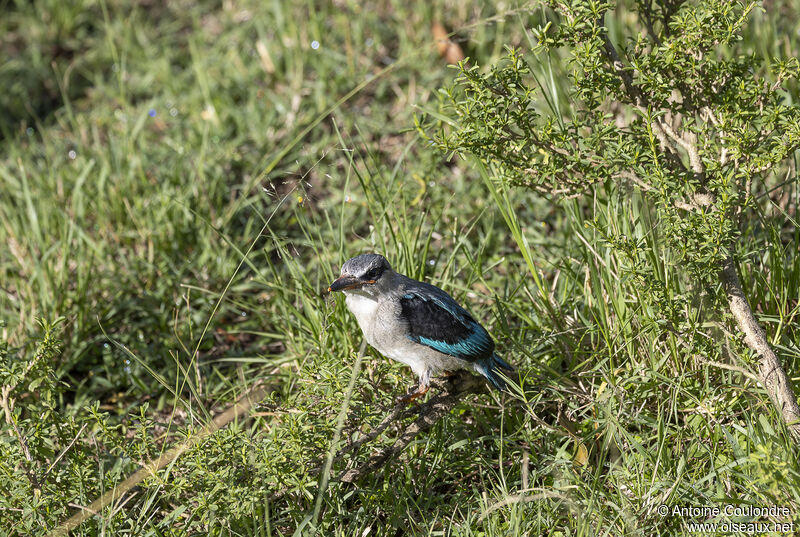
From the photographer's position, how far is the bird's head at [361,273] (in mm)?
Result: 3471

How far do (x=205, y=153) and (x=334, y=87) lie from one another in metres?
1.09

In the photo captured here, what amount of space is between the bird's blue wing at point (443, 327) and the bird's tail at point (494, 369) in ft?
0.12

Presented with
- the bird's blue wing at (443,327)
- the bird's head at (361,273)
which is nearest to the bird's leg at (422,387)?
the bird's blue wing at (443,327)

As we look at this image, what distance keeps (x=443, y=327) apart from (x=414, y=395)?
33 centimetres

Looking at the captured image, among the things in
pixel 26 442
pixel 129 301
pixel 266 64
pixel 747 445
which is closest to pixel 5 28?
pixel 266 64

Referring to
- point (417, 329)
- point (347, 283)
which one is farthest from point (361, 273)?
point (417, 329)

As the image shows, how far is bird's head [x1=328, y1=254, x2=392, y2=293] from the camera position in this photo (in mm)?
3471

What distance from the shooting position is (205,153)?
18.1 ft

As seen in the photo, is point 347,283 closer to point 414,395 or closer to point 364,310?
point 364,310

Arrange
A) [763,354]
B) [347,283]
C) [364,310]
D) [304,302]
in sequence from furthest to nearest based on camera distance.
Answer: [304,302] < [364,310] < [347,283] < [763,354]

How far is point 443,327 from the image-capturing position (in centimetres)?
351

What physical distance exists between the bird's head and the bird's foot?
0.50m

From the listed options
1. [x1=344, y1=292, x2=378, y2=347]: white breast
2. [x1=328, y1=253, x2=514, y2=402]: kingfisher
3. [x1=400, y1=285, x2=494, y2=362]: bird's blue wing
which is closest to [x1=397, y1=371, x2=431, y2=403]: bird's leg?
[x1=328, y1=253, x2=514, y2=402]: kingfisher

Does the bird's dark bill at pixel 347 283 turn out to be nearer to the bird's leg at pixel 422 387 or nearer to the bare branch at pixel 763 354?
the bird's leg at pixel 422 387
